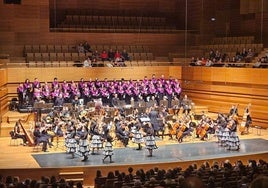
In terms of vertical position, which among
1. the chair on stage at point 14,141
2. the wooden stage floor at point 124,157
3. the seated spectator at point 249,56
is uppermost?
the seated spectator at point 249,56

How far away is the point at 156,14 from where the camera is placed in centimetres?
2206

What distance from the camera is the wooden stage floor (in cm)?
953

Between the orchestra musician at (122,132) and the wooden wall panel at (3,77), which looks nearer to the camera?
the orchestra musician at (122,132)

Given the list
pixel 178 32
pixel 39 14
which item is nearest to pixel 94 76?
pixel 39 14

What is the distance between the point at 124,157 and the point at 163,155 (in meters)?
1.01

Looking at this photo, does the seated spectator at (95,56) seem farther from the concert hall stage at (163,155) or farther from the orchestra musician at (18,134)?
the concert hall stage at (163,155)

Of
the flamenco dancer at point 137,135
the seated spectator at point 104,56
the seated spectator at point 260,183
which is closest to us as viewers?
the seated spectator at point 260,183

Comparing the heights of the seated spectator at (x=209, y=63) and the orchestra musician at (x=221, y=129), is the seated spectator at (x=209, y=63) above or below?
above

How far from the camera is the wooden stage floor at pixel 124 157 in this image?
375 inches

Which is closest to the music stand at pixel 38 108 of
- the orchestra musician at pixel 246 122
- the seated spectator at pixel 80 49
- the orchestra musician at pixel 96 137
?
the orchestra musician at pixel 96 137

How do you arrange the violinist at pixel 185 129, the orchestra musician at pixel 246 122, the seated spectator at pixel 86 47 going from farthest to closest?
the seated spectator at pixel 86 47
the orchestra musician at pixel 246 122
the violinist at pixel 185 129

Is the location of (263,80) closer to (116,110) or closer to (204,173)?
(116,110)

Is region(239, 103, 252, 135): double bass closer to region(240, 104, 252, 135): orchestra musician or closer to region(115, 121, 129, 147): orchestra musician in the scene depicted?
region(240, 104, 252, 135): orchestra musician

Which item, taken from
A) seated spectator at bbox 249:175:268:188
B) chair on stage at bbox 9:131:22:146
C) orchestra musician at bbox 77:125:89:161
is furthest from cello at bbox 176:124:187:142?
seated spectator at bbox 249:175:268:188
